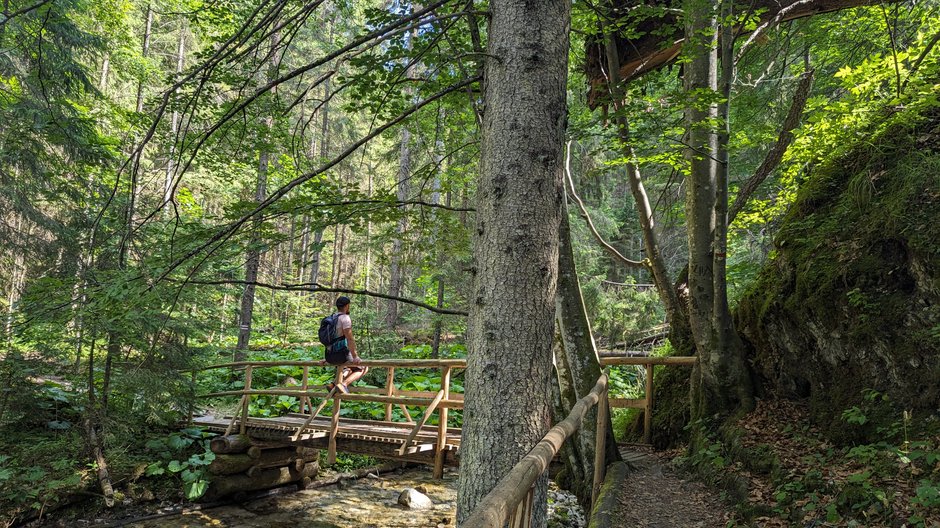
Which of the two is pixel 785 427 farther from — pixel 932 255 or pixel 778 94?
pixel 778 94

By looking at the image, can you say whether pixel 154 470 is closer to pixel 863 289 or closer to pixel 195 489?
pixel 195 489

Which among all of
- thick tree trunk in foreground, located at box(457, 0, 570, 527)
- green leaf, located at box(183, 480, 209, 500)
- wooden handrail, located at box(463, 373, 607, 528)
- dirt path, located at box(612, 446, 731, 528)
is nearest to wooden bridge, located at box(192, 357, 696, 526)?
dirt path, located at box(612, 446, 731, 528)

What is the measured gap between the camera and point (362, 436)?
755 centimetres

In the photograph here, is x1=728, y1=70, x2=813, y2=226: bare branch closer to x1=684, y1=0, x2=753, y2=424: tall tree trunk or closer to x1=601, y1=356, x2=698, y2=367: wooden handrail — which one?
x1=684, y1=0, x2=753, y2=424: tall tree trunk

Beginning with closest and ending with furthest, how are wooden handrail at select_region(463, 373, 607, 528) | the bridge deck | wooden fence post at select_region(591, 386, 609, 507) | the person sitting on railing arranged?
wooden handrail at select_region(463, 373, 607, 528), wooden fence post at select_region(591, 386, 609, 507), the bridge deck, the person sitting on railing

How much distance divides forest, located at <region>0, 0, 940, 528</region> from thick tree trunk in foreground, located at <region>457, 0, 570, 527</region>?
1 centimetres

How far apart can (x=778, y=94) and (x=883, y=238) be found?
683 centimetres

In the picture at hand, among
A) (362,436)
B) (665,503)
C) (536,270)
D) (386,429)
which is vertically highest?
(536,270)

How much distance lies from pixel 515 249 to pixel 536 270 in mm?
152

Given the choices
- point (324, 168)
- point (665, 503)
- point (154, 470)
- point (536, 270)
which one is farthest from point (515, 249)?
point (154, 470)

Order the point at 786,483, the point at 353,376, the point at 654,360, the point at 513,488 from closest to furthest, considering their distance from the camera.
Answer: the point at 513,488 → the point at 786,483 → the point at 654,360 → the point at 353,376

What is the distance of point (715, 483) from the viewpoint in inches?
201

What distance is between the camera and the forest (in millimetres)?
2584

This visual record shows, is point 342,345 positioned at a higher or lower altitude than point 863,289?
lower
